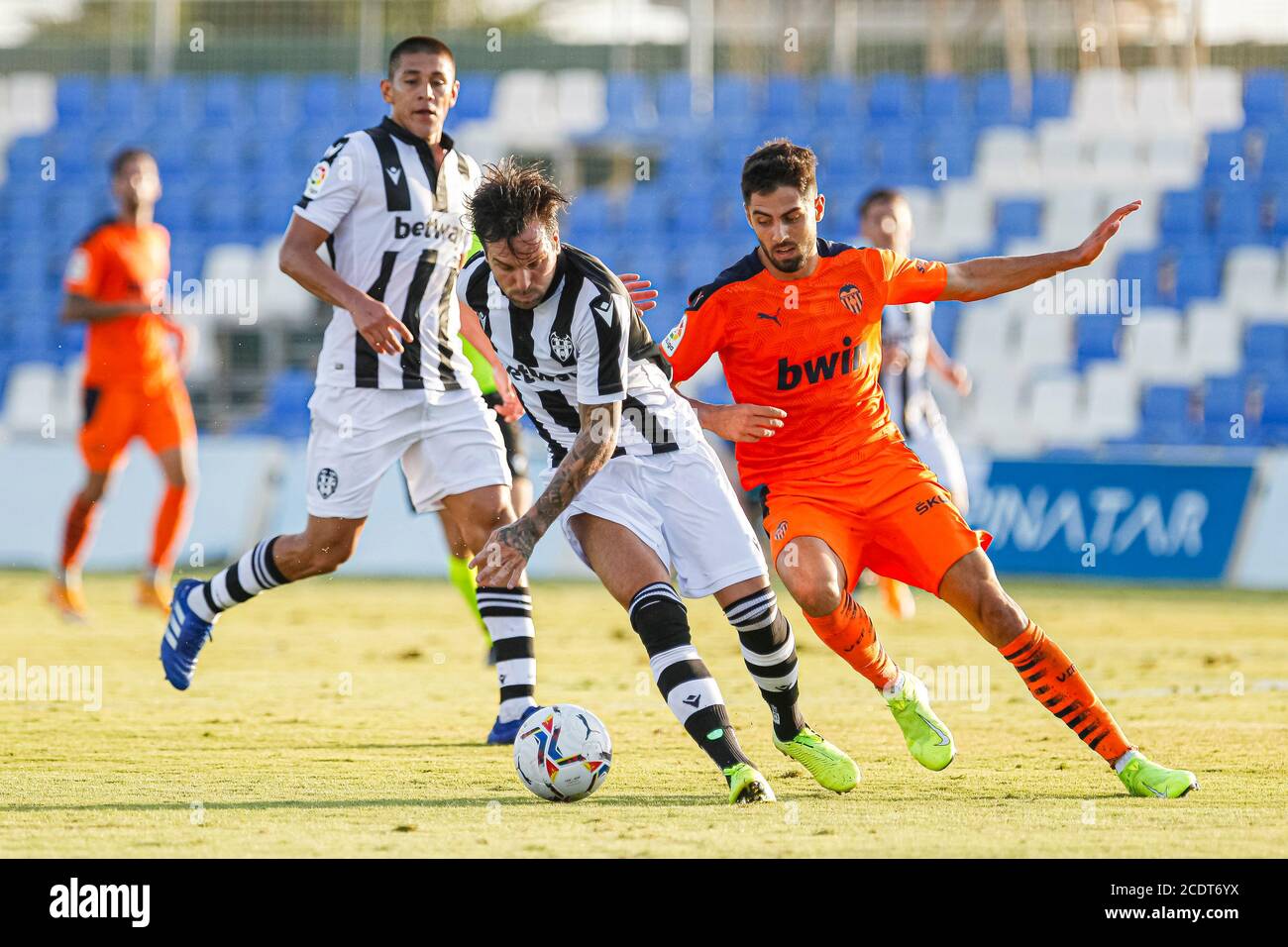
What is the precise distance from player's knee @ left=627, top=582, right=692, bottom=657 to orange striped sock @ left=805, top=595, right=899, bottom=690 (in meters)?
0.54

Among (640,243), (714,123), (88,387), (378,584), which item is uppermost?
(714,123)

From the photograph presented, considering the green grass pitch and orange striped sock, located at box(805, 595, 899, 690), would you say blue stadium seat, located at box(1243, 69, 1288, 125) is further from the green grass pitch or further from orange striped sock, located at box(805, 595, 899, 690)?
orange striped sock, located at box(805, 595, 899, 690)

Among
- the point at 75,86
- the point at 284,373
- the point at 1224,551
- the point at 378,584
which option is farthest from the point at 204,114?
the point at 1224,551

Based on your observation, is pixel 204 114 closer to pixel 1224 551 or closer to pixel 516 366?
pixel 1224 551

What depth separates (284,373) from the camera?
1873 centimetres

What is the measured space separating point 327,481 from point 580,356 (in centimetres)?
173

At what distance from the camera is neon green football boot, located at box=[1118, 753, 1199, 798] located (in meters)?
5.41

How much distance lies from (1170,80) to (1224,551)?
816cm

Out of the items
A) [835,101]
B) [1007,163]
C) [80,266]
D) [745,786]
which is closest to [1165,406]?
[1007,163]

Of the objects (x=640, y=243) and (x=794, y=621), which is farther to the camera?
(x=640, y=243)

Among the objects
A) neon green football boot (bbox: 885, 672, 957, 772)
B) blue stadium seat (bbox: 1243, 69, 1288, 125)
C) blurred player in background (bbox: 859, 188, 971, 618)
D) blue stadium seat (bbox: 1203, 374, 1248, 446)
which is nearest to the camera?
→ neon green football boot (bbox: 885, 672, 957, 772)

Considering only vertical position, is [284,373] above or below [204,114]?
below

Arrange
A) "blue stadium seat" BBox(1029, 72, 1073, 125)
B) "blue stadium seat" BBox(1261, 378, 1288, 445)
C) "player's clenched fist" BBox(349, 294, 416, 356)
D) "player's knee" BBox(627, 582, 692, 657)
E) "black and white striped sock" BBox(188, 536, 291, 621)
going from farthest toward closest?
"blue stadium seat" BBox(1029, 72, 1073, 125), "blue stadium seat" BBox(1261, 378, 1288, 445), "black and white striped sock" BBox(188, 536, 291, 621), "player's clenched fist" BBox(349, 294, 416, 356), "player's knee" BBox(627, 582, 692, 657)

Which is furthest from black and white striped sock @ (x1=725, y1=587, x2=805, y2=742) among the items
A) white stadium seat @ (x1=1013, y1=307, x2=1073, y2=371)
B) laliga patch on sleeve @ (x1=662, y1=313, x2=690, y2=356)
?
white stadium seat @ (x1=1013, y1=307, x2=1073, y2=371)
